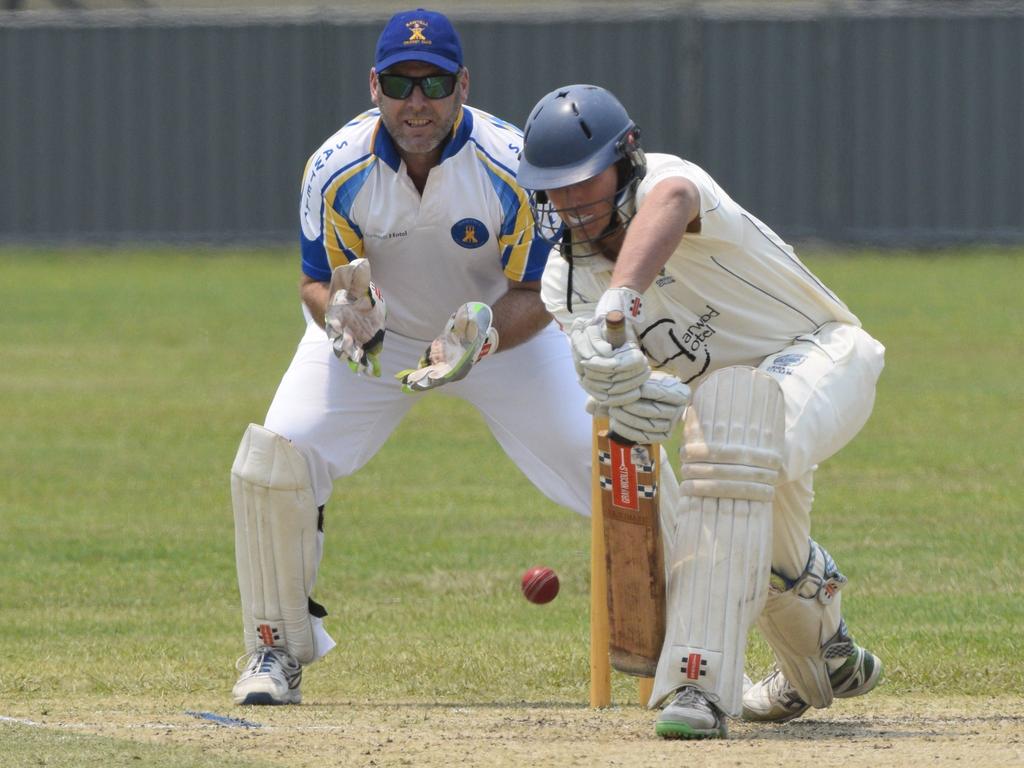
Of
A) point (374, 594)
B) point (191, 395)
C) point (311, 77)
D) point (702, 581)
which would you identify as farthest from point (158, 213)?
point (702, 581)

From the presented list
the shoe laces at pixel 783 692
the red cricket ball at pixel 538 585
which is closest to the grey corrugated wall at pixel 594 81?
the red cricket ball at pixel 538 585

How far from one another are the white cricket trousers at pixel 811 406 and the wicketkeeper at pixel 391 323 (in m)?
0.92

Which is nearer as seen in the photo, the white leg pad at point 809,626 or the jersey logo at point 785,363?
the jersey logo at point 785,363

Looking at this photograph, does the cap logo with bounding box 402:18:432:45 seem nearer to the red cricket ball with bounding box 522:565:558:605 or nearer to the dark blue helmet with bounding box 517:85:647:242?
the dark blue helmet with bounding box 517:85:647:242

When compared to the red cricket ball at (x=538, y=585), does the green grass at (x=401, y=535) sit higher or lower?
lower

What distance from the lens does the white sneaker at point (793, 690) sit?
19.4 feet

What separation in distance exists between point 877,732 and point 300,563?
1932 millimetres

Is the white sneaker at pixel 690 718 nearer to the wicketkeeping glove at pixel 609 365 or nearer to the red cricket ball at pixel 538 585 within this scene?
the wicketkeeping glove at pixel 609 365

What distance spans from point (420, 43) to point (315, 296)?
2.94 ft

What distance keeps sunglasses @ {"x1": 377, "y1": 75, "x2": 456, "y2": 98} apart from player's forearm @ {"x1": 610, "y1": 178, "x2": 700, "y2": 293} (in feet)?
4.59

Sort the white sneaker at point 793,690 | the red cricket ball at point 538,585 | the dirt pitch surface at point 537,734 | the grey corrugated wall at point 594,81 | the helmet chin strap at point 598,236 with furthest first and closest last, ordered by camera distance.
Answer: the grey corrugated wall at point 594,81
the red cricket ball at point 538,585
the white sneaker at point 793,690
the helmet chin strap at point 598,236
the dirt pitch surface at point 537,734

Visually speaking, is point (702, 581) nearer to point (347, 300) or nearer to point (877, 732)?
point (877, 732)

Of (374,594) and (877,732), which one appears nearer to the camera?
(877,732)

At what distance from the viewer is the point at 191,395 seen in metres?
14.2
